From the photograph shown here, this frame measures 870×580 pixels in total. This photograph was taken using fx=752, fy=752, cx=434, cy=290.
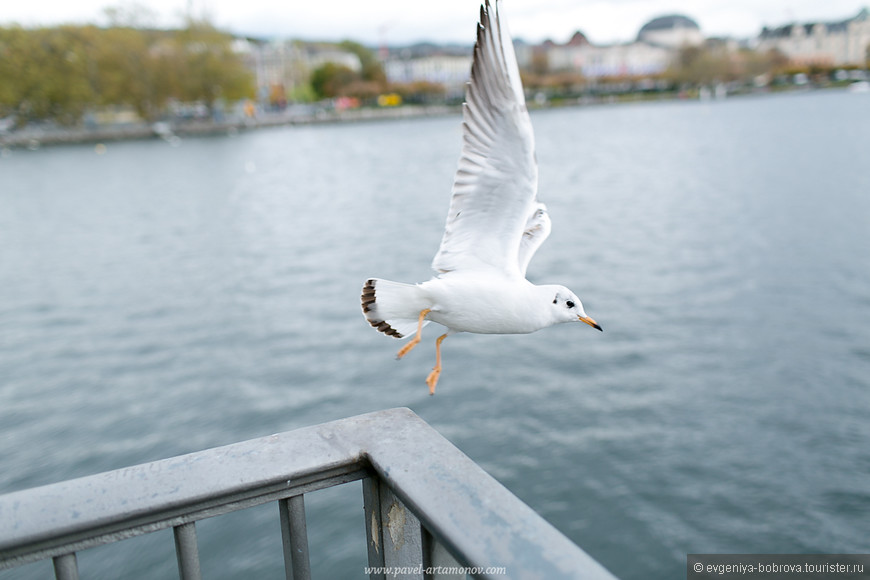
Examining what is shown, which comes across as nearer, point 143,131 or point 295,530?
point 295,530

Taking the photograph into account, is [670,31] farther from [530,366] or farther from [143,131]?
[530,366]

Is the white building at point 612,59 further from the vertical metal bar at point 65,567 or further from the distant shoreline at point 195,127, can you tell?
the vertical metal bar at point 65,567

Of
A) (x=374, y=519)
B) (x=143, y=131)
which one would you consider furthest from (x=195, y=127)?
(x=374, y=519)

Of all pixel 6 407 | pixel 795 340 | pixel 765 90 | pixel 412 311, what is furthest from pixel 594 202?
pixel 765 90

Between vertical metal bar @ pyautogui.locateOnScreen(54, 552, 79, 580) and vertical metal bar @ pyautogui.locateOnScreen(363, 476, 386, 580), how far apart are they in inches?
22.4

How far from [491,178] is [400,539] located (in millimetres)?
1365

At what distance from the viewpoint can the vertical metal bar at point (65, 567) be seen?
4.58 ft

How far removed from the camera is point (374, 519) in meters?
1.64

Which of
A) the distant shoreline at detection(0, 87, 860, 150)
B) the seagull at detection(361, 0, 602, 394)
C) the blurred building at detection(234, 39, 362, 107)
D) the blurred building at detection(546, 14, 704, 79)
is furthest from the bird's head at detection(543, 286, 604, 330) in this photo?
the blurred building at detection(546, 14, 704, 79)

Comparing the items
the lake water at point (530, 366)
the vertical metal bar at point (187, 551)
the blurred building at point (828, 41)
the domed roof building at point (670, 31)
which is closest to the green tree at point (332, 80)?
the domed roof building at point (670, 31)

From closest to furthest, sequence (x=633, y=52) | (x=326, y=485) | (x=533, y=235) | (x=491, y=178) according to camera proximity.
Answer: (x=326, y=485) → (x=491, y=178) → (x=533, y=235) → (x=633, y=52)

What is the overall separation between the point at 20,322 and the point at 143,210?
52.0 ft

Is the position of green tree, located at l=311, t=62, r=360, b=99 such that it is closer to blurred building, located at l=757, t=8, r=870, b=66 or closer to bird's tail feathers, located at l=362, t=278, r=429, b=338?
blurred building, located at l=757, t=8, r=870, b=66

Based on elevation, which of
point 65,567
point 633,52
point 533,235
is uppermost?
point 633,52
